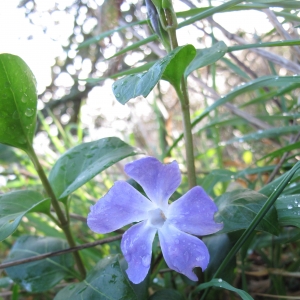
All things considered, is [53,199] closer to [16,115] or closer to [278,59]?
[16,115]

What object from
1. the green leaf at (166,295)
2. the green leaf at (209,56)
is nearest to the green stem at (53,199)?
the green leaf at (166,295)

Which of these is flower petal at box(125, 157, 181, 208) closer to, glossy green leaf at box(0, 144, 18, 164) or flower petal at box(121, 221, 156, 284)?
flower petal at box(121, 221, 156, 284)

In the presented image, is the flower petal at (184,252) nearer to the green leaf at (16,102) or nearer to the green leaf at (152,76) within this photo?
the green leaf at (152,76)

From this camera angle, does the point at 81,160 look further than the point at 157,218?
Yes

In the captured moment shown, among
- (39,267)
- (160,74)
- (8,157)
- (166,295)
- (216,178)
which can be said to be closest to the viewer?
(160,74)

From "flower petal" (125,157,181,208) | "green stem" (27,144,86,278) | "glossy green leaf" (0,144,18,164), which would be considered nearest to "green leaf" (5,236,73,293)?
"green stem" (27,144,86,278)

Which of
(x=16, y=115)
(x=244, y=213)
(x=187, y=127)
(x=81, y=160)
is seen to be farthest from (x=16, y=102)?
(x=244, y=213)

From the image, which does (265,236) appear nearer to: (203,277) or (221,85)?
(203,277)
